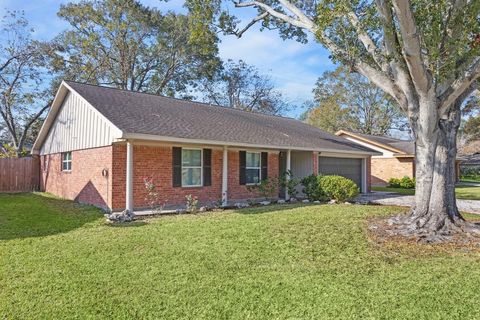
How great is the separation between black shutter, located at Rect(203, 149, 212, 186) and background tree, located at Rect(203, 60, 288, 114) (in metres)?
22.4

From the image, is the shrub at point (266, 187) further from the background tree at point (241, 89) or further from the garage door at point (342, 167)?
the background tree at point (241, 89)

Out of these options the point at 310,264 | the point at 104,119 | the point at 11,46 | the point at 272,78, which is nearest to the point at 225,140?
the point at 104,119

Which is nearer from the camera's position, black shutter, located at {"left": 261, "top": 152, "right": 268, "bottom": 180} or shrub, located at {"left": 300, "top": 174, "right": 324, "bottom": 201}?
shrub, located at {"left": 300, "top": 174, "right": 324, "bottom": 201}

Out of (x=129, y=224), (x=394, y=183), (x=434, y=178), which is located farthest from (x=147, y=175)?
(x=394, y=183)

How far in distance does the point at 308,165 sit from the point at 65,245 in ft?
39.4

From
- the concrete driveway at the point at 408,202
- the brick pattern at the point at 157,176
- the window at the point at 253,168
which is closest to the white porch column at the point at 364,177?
the concrete driveway at the point at 408,202

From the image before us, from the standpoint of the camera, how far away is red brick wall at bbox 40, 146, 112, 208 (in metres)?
11.5

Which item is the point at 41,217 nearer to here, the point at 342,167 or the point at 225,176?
the point at 225,176

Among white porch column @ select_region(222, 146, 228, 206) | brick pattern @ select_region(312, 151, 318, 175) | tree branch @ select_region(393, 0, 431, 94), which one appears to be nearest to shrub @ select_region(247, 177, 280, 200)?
white porch column @ select_region(222, 146, 228, 206)

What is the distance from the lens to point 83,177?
13.2 meters

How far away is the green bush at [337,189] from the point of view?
1374 cm

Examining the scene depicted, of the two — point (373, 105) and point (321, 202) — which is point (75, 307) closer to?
point (321, 202)

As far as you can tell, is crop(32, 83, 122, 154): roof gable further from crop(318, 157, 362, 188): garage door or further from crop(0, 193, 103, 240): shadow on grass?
crop(318, 157, 362, 188): garage door

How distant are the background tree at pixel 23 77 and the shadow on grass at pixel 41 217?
13352 millimetres
